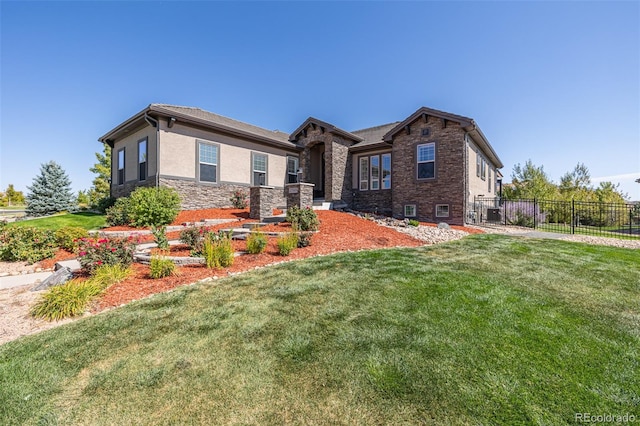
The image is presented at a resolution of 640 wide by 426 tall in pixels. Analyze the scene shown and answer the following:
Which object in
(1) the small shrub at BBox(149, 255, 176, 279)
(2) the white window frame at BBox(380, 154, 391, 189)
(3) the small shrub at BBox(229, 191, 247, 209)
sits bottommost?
(1) the small shrub at BBox(149, 255, 176, 279)

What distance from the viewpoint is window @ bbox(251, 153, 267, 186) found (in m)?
15.0

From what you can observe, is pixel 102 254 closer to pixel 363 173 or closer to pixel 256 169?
pixel 256 169

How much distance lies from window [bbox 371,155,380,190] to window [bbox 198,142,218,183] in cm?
881

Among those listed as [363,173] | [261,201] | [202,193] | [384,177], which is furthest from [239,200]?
[384,177]

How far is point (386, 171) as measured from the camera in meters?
15.3

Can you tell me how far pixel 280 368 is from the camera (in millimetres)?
2285

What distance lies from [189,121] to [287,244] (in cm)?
920

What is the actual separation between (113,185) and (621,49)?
2422cm

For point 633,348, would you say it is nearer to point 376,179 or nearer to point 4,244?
point 4,244

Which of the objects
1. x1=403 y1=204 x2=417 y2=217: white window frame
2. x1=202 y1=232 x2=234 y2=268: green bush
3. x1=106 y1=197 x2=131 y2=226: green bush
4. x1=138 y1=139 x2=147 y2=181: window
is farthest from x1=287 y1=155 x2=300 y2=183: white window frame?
x1=202 y1=232 x2=234 y2=268: green bush

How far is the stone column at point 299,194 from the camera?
9594 millimetres

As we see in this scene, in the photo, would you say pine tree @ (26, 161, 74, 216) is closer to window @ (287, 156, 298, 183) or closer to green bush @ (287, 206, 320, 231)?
window @ (287, 156, 298, 183)

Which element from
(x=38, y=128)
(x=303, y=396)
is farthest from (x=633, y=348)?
(x=38, y=128)

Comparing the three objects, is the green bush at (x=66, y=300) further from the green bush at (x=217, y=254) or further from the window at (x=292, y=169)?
the window at (x=292, y=169)
